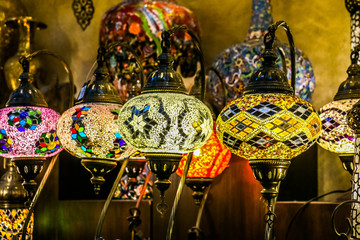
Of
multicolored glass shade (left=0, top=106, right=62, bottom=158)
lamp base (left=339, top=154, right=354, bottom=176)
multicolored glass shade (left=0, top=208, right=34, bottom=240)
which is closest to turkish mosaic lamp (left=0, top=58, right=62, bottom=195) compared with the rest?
multicolored glass shade (left=0, top=106, right=62, bottom=158)

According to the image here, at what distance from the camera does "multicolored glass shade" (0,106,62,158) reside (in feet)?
7.98

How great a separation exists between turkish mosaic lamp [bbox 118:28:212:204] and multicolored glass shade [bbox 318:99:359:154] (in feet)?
1.70

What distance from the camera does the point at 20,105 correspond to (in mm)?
2514

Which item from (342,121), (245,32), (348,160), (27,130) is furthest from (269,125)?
(245,32)

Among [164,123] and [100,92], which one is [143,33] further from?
[164,123]

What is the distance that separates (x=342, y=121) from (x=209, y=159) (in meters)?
0.53

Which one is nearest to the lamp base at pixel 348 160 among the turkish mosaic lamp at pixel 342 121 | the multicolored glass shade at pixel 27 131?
the turkish mosaic lamp at pixel 342 121

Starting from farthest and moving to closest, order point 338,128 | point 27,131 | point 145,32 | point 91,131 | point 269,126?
point 145,32 → point 27,131 → point 338,128 → point 91,131 → point 269,126

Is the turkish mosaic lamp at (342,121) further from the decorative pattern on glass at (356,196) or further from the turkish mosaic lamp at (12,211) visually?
the turkish mosaic lamp at (12,211)

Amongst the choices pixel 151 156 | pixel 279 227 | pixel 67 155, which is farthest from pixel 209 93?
pixel 151 156

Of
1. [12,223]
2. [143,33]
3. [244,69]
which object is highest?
[143,33]

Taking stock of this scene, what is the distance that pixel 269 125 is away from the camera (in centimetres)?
192

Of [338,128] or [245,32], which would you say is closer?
[338,128]

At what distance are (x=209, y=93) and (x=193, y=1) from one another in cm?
118
